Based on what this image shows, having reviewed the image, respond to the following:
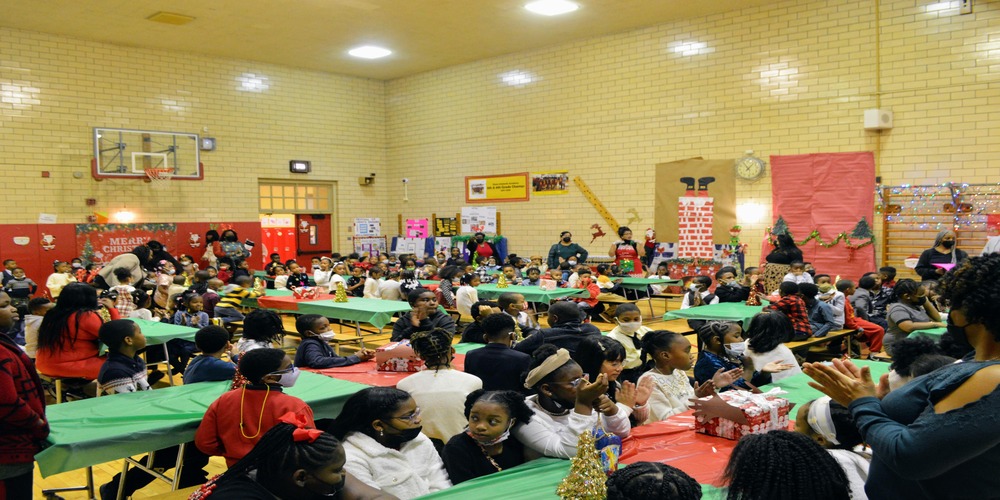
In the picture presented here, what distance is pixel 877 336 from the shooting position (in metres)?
8.10

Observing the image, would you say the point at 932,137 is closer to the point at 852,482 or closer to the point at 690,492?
the point at 852,482

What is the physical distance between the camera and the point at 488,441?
9.96ft

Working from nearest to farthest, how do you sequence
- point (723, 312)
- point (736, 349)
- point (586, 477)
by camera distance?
point (586, 477) < point (736, 349) < point (723, 312)

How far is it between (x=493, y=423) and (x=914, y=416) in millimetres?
1562

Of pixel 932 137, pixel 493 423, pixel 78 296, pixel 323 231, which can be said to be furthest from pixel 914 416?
pixel 323 231

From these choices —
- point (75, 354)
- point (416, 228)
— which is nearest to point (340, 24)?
point (416, 228)

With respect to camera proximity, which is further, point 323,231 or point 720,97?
point 323,231

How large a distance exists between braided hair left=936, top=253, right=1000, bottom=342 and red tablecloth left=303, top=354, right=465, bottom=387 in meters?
3.38

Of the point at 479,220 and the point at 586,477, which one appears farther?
the point at 479,220

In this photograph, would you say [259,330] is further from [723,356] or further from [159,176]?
[159,176]

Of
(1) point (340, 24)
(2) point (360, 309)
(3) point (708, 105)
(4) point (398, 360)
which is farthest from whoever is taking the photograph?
(1) point (340, 24)

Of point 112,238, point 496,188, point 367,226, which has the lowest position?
point 112,238

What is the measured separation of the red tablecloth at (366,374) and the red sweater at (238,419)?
130cm

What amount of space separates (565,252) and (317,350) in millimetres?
9517
